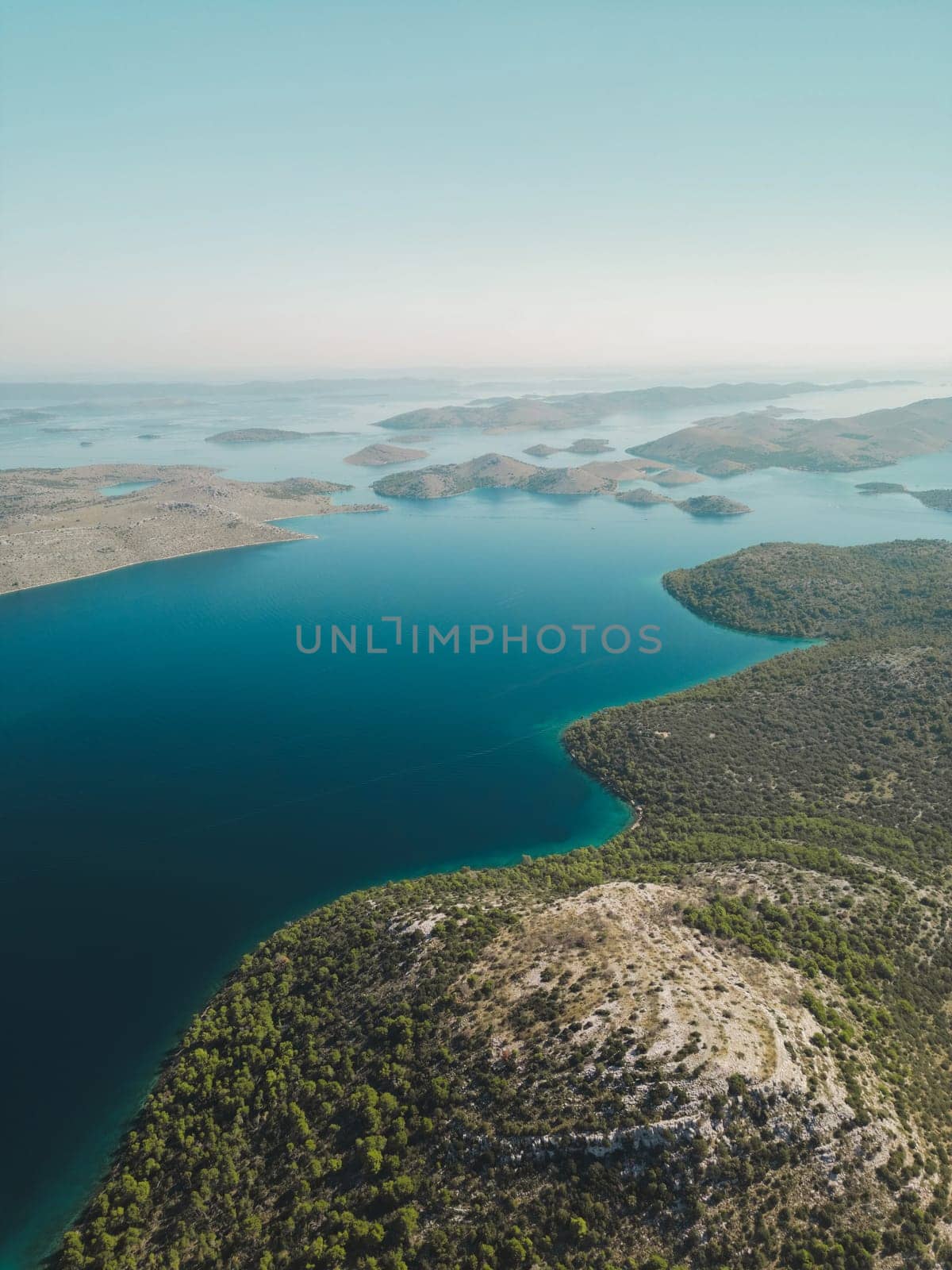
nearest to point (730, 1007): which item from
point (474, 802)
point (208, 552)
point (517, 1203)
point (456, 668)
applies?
point (517, 1203)

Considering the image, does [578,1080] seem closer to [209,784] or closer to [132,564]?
[209,784]

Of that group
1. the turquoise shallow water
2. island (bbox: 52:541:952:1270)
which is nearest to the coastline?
the turquoise shallow water

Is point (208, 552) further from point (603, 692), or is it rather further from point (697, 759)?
point (697, 759)

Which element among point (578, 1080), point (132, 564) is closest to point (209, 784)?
point (578, 1080)

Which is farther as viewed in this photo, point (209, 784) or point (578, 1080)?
point (209, 784)

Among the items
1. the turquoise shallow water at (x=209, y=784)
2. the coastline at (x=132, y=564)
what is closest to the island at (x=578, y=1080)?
the turquoise shallow water at (x=209, y=784)

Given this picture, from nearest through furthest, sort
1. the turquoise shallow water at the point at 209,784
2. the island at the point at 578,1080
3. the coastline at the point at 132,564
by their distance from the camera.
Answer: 1. the island at the point at 578,1080
2. the turquoise shallow water at the point at 209,784
3. the coastline at the point at 132,564

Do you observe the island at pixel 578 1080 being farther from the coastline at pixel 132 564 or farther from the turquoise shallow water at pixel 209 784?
the coastline at pixel 132 564
